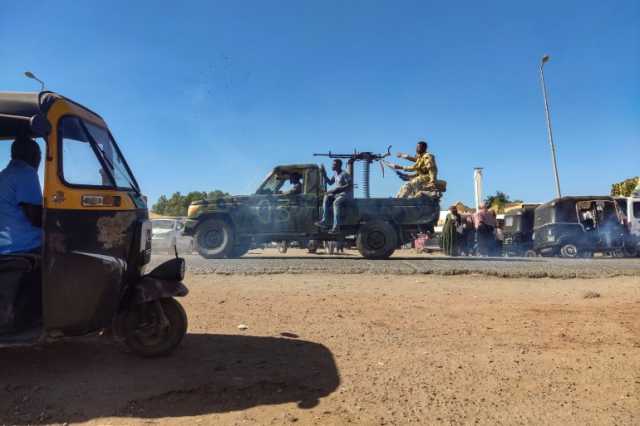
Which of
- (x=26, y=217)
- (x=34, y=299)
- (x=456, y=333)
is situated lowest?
(x=456, y=333)

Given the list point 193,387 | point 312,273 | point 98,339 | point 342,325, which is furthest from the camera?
point 312,273

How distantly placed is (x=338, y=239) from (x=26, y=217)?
819 centimetres

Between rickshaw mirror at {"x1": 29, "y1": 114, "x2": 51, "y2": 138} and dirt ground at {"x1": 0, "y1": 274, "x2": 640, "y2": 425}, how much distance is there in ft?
5.34

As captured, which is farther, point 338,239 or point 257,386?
point 338,239

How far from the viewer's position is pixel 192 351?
371cm

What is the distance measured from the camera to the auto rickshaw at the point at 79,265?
3035 mm

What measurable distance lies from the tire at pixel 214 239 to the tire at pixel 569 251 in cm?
1091

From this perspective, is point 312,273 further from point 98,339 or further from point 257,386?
point 257,386

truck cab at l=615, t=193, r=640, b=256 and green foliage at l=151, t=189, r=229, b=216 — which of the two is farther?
green foliage at l=151, t=189, r=229, b=216

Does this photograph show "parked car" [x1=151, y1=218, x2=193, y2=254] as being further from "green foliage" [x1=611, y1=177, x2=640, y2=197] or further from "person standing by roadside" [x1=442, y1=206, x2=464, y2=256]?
"green foliage" [x1=611, y1=177, x2=640, y2=197]

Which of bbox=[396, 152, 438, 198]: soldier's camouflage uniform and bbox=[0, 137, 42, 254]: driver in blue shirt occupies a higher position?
bbox=[396, 152, 438, 198]: soldier's camouflage uniform

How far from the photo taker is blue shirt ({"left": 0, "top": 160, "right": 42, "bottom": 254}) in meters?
3.20

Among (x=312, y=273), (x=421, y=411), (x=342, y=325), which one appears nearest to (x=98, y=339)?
(x=342, y=325)

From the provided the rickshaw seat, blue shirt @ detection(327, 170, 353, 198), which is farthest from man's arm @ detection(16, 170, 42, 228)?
blue shirt @ detection(327, 170, 353, 198)
